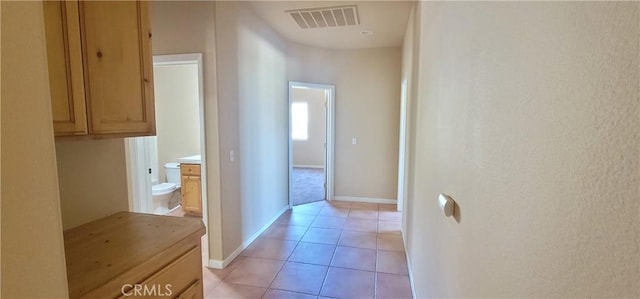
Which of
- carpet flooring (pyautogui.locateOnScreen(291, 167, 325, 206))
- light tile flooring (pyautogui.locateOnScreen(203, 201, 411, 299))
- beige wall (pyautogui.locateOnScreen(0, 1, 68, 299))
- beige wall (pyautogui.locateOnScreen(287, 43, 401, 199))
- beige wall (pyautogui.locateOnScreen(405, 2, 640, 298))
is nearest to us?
beige wall (pyautogui.locateOnScreen(405, 2, 640, 298))

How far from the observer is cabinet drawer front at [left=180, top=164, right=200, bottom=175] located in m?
4.04

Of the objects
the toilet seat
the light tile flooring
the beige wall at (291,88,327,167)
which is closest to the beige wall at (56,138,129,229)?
the light tile flooring

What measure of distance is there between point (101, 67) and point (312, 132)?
7276 mm

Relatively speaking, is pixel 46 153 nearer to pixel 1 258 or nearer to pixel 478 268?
pixel 1 258

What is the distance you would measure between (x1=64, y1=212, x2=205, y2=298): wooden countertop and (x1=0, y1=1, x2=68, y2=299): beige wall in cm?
47

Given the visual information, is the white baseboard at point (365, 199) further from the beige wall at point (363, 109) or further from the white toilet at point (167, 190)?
the white toilet at point (167, 190)

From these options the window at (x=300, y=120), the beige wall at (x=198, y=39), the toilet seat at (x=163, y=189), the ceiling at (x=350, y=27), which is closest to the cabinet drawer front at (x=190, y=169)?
the toilet seat at (x=163, y=189)

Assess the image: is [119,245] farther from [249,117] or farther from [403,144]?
[403,144]

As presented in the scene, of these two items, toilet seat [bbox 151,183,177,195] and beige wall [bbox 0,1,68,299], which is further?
toilet seat [bbox 151,183,177,195]

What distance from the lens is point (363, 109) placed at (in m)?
4.67

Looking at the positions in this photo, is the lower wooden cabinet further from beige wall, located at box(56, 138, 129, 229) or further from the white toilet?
beige wall, located at box(56, 138, 129, 229)

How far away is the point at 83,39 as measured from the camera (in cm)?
121

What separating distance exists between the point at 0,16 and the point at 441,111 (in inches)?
61.8

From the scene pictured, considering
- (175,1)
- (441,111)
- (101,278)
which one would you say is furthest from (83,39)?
(441,111)
